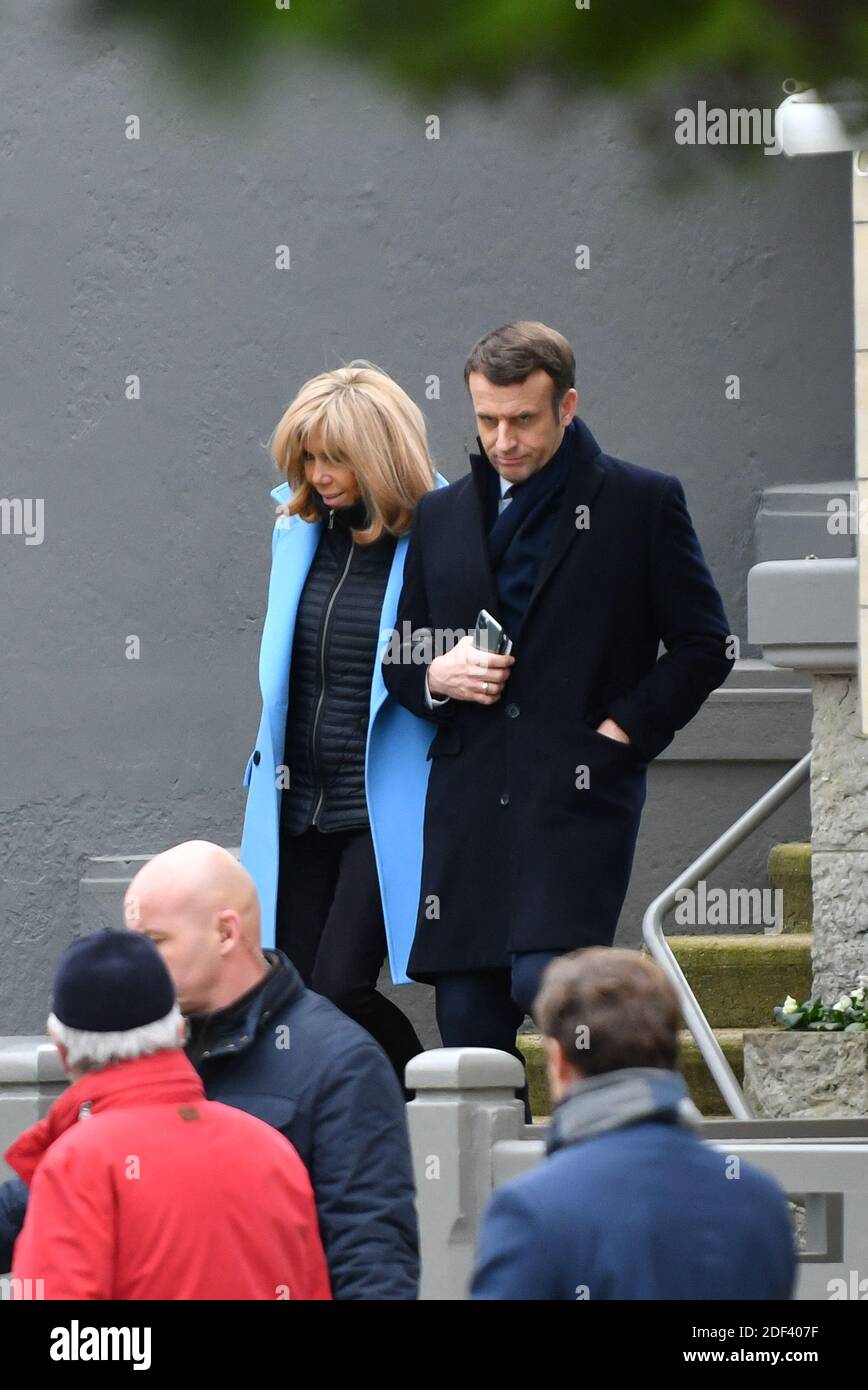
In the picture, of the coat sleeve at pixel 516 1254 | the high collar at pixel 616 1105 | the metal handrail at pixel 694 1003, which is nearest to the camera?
the coat sleeve at pixel 516 1254

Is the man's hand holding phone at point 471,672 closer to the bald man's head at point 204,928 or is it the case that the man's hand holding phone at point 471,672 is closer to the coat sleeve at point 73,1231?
the bald man's head at point 204,928

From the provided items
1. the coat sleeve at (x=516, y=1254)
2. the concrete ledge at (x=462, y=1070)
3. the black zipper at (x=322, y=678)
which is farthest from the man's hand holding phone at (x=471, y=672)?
the coat sleeve at (x=516, y=1254)

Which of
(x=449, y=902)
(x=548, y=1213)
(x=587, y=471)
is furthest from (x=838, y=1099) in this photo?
(x=548, y=1213)

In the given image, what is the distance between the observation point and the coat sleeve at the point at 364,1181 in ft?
11.5

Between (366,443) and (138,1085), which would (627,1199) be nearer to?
(138,1085)

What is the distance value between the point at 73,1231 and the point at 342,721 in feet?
8.43

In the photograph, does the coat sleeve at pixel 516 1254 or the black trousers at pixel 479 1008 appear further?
the black trousers at pixel 479 1008

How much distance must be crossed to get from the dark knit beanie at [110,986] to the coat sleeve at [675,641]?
215cm

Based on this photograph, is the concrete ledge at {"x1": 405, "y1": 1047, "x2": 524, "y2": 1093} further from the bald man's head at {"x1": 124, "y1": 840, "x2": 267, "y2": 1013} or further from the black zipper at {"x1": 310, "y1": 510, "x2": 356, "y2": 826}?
the bald man's head at {"x1": 124, "y1": 840, "x2": 267, "y2": 1013}

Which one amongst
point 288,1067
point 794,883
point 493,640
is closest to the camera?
point 288,1067

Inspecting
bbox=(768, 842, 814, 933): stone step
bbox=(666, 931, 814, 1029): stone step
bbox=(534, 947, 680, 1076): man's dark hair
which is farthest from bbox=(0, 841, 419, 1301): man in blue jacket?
bbox=(768, 842, 814, 933): stone step

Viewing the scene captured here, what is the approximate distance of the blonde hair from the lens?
17.9 feet

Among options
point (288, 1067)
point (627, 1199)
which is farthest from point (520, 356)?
point (627, 1199)

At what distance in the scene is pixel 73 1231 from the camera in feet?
10.1
